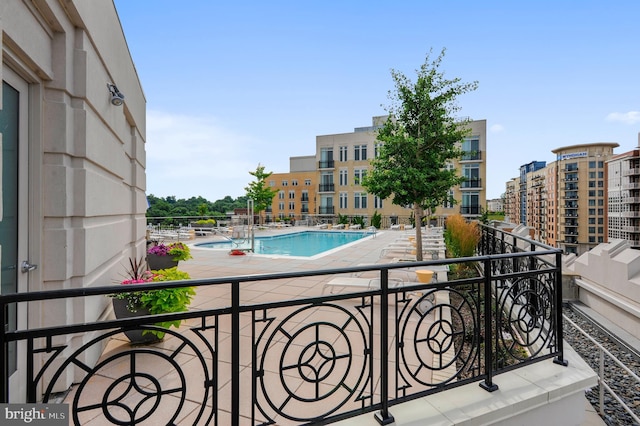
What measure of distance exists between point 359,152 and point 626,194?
5755 cm

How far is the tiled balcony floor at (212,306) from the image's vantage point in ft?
7.69

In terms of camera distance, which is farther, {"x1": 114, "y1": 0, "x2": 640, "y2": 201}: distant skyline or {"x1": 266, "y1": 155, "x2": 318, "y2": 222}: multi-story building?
{"x1": 266, "y1": 155, "x2": 318, "y2": 222}: multi-story building

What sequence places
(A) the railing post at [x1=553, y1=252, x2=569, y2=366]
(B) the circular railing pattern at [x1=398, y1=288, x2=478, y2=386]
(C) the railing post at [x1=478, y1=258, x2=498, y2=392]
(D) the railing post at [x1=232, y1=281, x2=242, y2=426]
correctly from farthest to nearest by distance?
(A) the railing post at [x1=553, y1=252, x2=569, y2=366]
(C) the railing post at [x1=478, y1=258, x2=498, y2=392]
(B) the circular railing pattern at [x1=398, y1=288, x2=478, y2=386]
(D) the railing post at [x1=232, y1=281, x2=242, y2=426]

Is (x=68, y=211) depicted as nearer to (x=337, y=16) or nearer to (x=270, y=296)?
→ (x=270, y=296)

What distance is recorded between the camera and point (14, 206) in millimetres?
2199

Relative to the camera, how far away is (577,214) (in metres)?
75.7

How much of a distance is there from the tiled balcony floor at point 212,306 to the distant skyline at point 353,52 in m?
3.10

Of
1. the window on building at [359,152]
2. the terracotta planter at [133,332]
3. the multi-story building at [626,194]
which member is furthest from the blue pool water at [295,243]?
the multi-story building at [626,194]

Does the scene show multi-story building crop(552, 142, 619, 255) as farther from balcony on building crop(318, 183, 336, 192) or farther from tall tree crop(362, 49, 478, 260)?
tall tree crop(362, 49, 478, 260)

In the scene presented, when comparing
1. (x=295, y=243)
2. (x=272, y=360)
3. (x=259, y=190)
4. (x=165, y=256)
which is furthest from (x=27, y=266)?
(x=259, y=190)

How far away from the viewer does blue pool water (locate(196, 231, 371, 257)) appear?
1342 centimetres

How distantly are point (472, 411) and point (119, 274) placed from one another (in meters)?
4.25

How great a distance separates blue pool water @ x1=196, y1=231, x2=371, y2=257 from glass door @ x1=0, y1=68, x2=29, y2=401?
10.2m

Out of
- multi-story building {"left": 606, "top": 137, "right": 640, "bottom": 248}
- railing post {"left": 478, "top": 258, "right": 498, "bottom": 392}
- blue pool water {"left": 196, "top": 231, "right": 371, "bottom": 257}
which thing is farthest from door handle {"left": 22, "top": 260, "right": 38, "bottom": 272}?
multi-story building {"left": 606, "top": 137, "right": 640, "bottom": 248}
